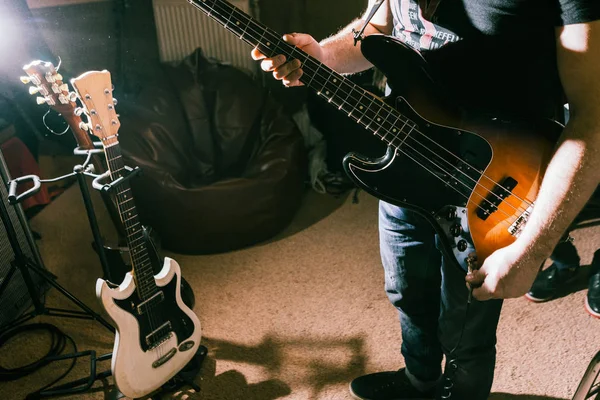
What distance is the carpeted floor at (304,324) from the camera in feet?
5.58

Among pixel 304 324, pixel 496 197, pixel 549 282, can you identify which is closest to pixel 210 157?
pixel 304 324

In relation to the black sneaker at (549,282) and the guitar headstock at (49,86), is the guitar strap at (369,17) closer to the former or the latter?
the guitar headstock at (49,86)

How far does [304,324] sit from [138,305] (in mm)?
702

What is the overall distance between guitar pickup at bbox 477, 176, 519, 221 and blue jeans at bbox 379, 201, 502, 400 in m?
0.16

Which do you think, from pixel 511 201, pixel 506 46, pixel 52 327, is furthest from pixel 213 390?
pixel 506 46

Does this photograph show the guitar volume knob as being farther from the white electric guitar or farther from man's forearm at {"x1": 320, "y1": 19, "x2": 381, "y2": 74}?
the white electric guitar

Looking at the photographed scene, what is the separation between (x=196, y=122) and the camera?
2.66 m

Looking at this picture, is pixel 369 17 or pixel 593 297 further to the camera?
pixel 593 297

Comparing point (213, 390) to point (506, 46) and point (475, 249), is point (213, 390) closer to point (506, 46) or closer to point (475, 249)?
point (475, 249)

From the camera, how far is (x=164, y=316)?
1592 millimetres

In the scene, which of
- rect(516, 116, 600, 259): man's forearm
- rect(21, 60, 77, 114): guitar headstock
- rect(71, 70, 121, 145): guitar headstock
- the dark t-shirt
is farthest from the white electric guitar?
rect(516, 116, 600, 259): man's forearm

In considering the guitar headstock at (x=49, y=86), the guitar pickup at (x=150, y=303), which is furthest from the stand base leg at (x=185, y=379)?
the guitar headstock at (x=49, y=86)

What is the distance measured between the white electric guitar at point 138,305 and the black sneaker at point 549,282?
137 cm

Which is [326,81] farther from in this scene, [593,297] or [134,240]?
[593,297]
